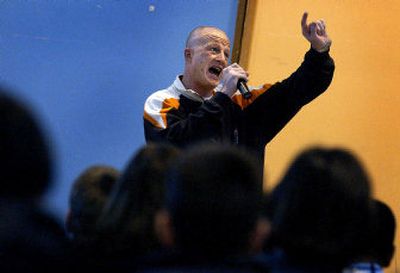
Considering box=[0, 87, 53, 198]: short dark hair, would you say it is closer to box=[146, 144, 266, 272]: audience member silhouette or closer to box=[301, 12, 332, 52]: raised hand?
box=[146, 144, 266, 272]: audience member silhouette

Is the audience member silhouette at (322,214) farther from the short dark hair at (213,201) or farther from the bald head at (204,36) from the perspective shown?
the bald head at (204,36)

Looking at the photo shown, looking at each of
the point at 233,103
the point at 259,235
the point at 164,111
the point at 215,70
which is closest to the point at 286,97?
the point at 233,103

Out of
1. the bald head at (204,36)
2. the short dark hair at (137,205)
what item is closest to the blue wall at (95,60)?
the bald head at (204,36)

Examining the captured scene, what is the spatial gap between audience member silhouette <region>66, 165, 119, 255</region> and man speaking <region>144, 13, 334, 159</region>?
0.70 metres

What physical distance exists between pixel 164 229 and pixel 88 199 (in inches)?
10.5

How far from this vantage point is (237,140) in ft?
7.06

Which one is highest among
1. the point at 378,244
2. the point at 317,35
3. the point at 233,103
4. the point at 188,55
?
the point at 317,35

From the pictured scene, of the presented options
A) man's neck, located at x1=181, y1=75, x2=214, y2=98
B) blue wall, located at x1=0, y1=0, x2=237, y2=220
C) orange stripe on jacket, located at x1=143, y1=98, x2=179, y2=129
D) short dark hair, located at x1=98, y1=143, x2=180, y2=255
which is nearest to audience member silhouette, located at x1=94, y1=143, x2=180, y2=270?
short dark hair, located at x1=98, y1=143, x2=180, y2=255

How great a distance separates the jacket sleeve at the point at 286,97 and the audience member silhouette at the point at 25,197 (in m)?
1.21

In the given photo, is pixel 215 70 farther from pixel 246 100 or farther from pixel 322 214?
pixel 322 214

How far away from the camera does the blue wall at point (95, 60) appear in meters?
2.87

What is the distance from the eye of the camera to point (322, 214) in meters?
1.09

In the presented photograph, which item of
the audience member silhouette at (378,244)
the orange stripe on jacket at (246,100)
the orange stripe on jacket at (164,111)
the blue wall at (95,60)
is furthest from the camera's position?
the blue wall at (95,60)

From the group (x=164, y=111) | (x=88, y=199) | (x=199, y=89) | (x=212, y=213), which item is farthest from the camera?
(x=199, y=89)
